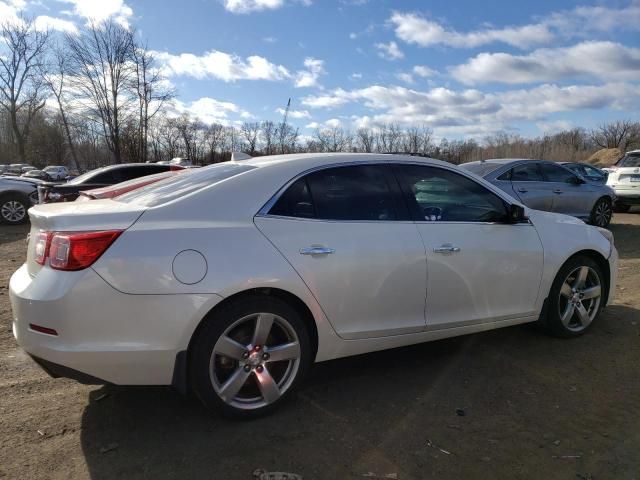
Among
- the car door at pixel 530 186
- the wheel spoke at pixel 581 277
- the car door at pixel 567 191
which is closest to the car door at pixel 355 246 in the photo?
the wheel spoke at pixel 581 277

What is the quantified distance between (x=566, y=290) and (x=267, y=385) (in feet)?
9.38

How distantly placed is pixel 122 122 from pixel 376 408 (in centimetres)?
4367

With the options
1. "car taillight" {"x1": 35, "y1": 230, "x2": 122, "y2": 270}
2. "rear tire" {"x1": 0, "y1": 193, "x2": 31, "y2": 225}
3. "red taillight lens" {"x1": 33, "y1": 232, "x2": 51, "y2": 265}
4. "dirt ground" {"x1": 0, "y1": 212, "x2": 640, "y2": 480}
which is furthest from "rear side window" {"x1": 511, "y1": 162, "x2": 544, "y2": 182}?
"rear tire" {"x1": 0, "y1": 193, "x2": 31, "y2": 225}

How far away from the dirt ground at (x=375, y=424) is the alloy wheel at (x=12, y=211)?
10.5 meters

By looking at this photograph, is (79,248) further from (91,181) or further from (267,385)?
(91,181)

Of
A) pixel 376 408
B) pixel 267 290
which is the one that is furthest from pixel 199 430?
pixel 376 408

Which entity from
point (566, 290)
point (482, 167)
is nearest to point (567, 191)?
point (482, 167)

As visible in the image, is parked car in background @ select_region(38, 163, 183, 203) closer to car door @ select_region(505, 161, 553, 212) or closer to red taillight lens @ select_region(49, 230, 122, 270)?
car door @ select_region(505, 161, 553, 212)

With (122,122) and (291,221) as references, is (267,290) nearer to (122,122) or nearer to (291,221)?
(291,221)

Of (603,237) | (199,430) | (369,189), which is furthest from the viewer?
(603,237)

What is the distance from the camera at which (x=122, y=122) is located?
4209 cm

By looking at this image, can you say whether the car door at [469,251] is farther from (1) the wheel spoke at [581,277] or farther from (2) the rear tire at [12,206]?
(2) the rear tire at [12,206]

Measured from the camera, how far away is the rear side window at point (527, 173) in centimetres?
960

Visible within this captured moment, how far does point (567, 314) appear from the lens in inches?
175
